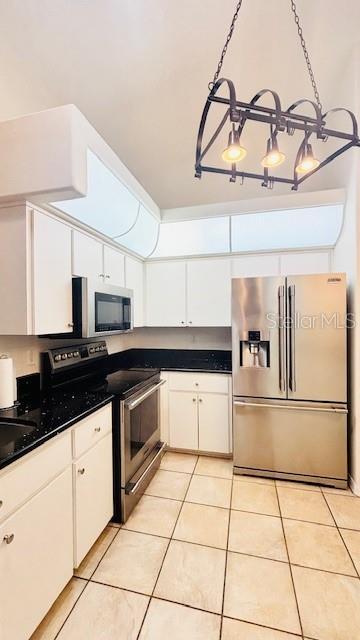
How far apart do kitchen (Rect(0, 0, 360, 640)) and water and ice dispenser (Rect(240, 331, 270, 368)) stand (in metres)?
0.02

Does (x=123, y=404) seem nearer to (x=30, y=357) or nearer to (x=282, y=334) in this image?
(x=30, y=357)

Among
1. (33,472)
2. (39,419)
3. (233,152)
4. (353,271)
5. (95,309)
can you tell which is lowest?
(33,472)

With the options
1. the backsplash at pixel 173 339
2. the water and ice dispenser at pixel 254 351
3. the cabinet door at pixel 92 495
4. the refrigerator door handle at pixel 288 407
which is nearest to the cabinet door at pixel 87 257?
the backsplash at pixel 173 339

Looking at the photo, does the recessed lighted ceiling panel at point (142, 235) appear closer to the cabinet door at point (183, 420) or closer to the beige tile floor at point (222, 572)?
the cabinet door at point (183, 420)

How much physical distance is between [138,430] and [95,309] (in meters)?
1.00

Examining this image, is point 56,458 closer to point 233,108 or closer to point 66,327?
point 66,327

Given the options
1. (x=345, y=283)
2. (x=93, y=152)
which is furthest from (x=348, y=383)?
(x=93, y=152)

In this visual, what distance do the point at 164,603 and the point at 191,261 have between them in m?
2.69

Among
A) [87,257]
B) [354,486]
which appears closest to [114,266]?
[87,257]

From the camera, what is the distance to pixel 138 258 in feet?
10.0

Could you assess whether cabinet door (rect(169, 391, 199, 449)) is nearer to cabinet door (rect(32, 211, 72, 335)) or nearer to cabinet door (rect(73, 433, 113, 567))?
cabinet door (rect(73, 433, 113, 567))

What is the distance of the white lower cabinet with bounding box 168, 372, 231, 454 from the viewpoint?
275 cm

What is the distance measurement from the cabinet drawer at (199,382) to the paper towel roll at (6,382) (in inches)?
61.0

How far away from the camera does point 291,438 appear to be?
2.41 metres
